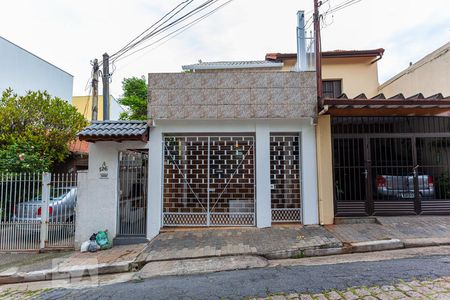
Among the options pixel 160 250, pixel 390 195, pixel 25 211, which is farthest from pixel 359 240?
pixel 25 211

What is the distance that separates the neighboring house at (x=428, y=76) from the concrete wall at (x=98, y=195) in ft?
39.0

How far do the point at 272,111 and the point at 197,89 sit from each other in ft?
7.34

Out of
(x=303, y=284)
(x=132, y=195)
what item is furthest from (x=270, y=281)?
(x=132, y=195)

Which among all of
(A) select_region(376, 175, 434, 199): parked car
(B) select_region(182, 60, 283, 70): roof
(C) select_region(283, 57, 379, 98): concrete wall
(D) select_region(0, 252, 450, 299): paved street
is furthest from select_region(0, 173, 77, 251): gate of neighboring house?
(C) select_region(283, 57, 379, 98): concrete wall

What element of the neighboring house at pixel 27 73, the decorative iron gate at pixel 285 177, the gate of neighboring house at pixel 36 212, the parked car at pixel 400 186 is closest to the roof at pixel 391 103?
the decorative iron gate at pixel 285 177

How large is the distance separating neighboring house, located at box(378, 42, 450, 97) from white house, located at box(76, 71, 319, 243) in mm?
6429

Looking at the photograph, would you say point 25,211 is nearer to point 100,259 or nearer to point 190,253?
point 100,259

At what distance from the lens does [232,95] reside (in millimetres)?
7371

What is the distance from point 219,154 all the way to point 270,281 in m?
3.99

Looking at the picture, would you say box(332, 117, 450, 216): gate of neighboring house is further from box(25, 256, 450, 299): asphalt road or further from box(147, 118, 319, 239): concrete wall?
box(25, 256, 450, 299): asphalt road

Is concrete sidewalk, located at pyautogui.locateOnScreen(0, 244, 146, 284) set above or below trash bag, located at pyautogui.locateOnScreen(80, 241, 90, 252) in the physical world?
below

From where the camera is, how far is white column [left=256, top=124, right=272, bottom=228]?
711 centimetres

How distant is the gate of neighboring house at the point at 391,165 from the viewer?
743 centimetres

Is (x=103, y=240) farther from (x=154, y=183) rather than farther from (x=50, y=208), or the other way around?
(x=154, y=183)
